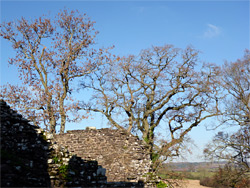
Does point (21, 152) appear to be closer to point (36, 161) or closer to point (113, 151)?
point (36, 161)

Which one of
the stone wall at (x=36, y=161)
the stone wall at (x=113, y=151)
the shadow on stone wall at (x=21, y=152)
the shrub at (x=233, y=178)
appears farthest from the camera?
the shrub at (x=233, y=178)

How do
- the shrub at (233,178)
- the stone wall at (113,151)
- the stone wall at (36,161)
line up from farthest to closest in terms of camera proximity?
1. the shrub at (233,178)
2. the stone wall at (113,151)
3. the stone wall at (36,161)

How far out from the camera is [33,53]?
19984 millimetres

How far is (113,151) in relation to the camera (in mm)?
13922

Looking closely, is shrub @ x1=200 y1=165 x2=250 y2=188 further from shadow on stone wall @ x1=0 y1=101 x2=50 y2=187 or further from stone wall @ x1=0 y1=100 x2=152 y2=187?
shadow on stone wall @ x1=0 y1=101 x2=50 y2=187

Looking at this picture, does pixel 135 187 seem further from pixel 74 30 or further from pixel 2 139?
pixel 74 30

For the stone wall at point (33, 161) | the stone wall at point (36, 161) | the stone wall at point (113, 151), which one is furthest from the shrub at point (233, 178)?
the stone wall at point (33, 161)

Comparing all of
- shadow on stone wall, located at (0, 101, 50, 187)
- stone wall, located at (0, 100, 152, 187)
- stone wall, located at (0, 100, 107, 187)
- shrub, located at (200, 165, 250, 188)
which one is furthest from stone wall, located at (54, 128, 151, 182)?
shrub, located at (200, 165, 250, 188)

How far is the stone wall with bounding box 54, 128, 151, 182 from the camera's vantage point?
44.4 feet

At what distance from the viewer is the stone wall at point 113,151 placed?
13.5m

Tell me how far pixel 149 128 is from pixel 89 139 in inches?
305

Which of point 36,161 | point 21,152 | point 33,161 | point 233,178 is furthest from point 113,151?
point 233,178

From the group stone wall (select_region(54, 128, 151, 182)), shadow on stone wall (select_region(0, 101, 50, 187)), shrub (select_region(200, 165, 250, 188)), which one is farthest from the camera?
shrub (select_region(200, 165, 250, 188))

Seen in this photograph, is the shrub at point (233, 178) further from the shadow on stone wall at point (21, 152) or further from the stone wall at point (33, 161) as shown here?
the shadow on stone wall at point (21, 152)
